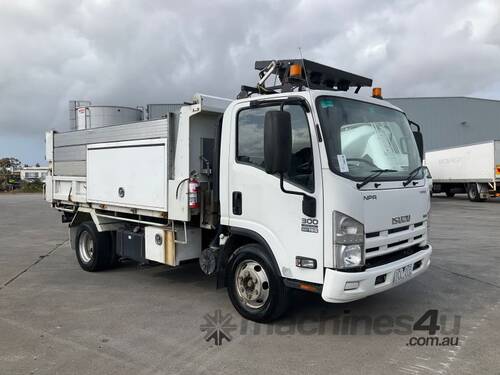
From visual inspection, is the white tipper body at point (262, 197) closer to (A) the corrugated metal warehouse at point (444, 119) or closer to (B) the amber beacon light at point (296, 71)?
(B) the amber beacon light at point (296, 71)

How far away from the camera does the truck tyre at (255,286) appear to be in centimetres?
467

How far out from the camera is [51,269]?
8031 millimetres

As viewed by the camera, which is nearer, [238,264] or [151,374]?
[151,374]

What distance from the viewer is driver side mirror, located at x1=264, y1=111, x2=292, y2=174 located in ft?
13.1

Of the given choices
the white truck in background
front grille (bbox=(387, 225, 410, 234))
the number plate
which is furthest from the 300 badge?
the white truck in background

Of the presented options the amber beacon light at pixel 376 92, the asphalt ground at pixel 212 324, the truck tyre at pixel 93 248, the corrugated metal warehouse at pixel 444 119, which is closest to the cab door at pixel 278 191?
the asphalt ground at pixel 212 324

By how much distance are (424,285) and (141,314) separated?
4067 millimetres

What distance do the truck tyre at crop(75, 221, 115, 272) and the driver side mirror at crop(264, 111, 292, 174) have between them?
4.40 m

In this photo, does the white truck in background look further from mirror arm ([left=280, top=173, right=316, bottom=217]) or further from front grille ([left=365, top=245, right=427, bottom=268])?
mirror arm ([left=280, top=173, right=316, bottom=217])

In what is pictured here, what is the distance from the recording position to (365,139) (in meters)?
4.59

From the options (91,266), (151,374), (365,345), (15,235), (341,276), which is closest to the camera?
(151,374)

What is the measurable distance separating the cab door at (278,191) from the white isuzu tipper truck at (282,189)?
0.04ft

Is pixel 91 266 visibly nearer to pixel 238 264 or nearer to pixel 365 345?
pixel 238 264

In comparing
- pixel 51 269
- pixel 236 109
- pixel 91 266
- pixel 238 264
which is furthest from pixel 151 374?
pixel 51 269
